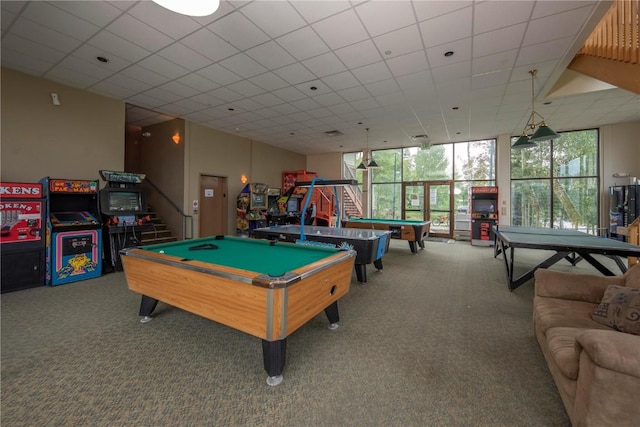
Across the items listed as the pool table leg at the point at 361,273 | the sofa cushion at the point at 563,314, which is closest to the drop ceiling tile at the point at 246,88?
the pool table leg at the point at 361,273

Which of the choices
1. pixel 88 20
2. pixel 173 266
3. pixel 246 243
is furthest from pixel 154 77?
pixel 173 266

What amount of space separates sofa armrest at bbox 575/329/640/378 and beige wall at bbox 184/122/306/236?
7.37 meters

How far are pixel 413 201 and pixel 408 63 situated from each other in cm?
639

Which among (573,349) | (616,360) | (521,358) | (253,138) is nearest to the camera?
(616,360)

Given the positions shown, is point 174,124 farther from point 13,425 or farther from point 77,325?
point 13,425

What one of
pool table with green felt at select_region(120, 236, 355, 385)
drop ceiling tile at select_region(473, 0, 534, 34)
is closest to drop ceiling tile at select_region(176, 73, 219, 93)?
pool table with green felt at select_region(120, 236, 355, 385)

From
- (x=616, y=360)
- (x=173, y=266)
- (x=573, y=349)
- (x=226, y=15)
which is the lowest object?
(x=573, y=349)

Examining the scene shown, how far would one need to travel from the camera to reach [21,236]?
3.81 metres

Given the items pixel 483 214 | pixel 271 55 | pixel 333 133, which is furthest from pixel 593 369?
pixel 483 214

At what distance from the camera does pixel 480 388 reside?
187 cm

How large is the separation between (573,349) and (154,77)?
603 centimetres

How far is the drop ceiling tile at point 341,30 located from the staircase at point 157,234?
565 centimetres

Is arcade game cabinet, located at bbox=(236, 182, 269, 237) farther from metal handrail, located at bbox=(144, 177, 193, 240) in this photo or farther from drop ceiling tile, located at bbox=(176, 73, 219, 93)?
drop ceiling tile, located at bbox=(176, 73, 219, 93)

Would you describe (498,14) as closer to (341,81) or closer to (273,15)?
(341,81)
